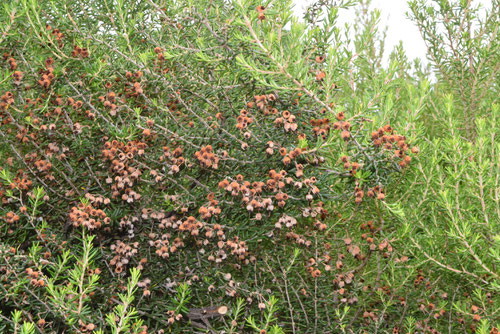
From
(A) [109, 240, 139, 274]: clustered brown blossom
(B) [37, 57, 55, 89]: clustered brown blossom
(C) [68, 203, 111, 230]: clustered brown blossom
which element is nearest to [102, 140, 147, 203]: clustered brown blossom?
(C) [68, 203, 111, 230]: clustered brown blossom

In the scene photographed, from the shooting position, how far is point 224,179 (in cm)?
307

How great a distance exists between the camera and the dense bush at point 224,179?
9.84 ft

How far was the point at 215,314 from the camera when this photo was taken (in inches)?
129

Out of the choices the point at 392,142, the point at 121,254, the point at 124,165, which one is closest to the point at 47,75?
the point at 124,165

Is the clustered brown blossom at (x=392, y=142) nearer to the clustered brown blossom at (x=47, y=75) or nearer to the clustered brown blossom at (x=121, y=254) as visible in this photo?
the clustered brown blossom at (x=121, y=254)

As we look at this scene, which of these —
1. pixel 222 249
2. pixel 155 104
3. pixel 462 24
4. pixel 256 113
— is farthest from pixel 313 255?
pixel 462 24

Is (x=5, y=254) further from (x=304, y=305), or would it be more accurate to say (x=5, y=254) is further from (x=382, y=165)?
(x=382, y=165)

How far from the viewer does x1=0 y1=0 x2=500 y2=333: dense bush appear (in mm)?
2998

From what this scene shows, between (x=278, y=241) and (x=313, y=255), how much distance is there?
241 mm

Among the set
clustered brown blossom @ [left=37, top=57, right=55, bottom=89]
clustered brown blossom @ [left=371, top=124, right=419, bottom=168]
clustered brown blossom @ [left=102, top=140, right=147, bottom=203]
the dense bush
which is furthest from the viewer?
clustered brown blossom @ [left=37, top=57, right=55, bottom=89]

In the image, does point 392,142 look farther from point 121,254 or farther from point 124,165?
point 121,254

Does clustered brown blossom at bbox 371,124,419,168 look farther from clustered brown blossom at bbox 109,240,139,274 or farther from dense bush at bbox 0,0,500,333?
clustered brown blossom at bbox 109,240,139,274

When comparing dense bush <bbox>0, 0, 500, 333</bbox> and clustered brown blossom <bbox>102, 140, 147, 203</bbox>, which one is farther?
clustered brown blossom <bbox>102, 140, 147, 203</bbox>

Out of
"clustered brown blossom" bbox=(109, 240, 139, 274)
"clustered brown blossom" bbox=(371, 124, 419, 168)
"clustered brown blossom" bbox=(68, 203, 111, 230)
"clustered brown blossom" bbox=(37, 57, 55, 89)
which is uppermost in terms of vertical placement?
"clustered brown blossom" bbox=(371, 124, 419, 168)
